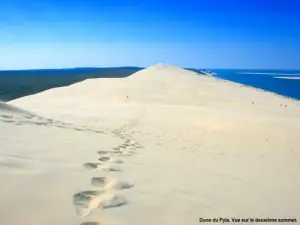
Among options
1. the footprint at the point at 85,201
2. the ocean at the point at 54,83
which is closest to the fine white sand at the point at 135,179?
the footprint at the point at 85,201

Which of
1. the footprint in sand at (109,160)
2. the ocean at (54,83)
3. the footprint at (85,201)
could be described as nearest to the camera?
the footprint at (85,201)

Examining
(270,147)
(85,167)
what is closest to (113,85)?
(270,147)

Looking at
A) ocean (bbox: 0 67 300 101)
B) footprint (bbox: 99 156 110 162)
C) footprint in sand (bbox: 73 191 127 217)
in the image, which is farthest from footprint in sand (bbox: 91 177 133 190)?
ocean (bbox: 0 67 300 101)

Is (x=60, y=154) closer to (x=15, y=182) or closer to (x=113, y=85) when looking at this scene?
(x=15, y=182)

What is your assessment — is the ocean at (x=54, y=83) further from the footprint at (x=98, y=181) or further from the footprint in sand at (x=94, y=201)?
the footprint in sand at (x=94, y=201)

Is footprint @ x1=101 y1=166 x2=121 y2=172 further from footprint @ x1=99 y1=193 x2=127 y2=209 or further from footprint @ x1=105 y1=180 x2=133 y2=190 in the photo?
footprint @ x1=99 y1=193 x2=127 y2=209

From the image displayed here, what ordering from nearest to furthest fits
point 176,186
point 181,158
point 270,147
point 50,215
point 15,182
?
point 50,215, point 15,182, point 176,186, point 181,158, point 270,147

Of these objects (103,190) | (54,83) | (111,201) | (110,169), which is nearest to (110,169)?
(110,169)

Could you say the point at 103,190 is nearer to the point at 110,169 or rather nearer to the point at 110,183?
the point at 110,183
